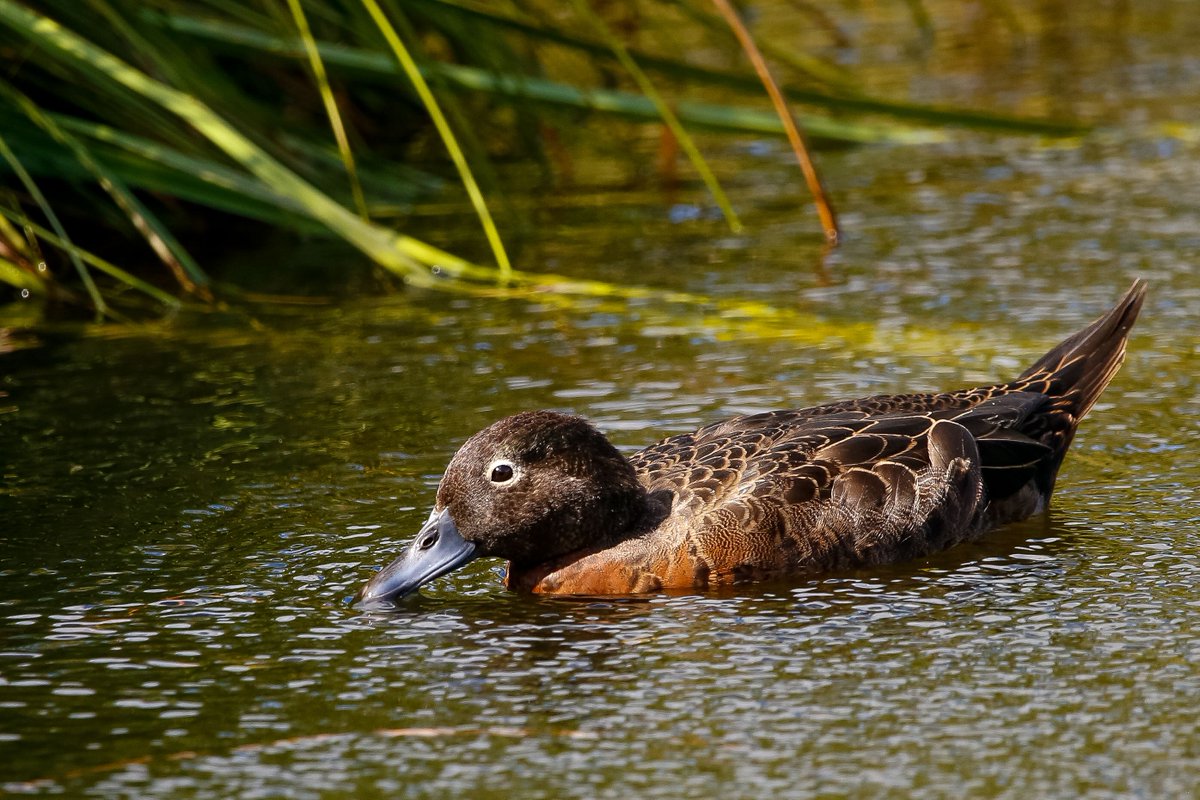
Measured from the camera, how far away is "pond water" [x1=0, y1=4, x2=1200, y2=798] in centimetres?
433

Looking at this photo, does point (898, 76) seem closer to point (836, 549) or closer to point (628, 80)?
point (628, 80)

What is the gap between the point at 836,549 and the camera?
5.53 meters

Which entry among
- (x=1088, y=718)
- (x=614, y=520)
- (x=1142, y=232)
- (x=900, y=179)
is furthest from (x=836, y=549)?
(x=900, y=179)

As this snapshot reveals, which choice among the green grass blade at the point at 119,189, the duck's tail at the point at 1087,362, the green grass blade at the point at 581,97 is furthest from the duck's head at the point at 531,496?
the green grass blade at the point at 581,97

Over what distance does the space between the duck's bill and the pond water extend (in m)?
0.07

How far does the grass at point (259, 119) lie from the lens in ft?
25.3

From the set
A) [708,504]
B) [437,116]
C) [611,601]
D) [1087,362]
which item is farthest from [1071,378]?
→ [437,116]

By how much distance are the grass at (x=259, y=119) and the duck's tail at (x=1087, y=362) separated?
71.2 inches

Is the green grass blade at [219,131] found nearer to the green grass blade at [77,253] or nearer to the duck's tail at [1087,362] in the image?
the green grass blade at [77,253]

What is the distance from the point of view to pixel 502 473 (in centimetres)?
557

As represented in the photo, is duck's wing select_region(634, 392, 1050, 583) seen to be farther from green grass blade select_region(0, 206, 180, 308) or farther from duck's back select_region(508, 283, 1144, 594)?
green grass blade select_region(0, 206, 180, 308)

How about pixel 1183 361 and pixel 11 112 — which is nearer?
pixel 1183 361

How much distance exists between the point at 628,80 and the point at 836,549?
23.3 ft

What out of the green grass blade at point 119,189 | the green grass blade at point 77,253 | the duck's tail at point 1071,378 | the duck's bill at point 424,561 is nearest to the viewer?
the duck's bill at point 424,561
